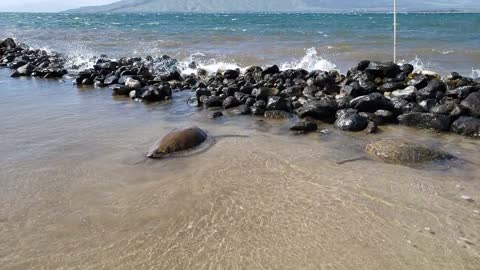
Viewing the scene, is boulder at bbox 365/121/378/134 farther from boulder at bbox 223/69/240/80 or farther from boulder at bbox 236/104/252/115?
boulder at bbox 223/69/240/80

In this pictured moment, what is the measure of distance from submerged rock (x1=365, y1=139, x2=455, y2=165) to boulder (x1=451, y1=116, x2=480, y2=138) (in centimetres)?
121

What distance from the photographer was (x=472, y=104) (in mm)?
6941

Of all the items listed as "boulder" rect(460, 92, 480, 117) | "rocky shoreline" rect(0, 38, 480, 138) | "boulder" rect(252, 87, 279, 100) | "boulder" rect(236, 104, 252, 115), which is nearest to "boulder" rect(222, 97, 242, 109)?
"rocky shoreline" rect(0, 38, 480, 138)

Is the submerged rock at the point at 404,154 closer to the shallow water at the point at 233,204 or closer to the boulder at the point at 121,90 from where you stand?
the shallow water at the point at 233,204

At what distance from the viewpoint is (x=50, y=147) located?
19.3 ft

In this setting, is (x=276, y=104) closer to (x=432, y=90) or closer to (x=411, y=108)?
(x=411, y=108)

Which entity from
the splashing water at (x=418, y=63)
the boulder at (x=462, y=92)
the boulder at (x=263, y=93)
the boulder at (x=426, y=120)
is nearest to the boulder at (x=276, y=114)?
the boulder at (x=263, y=93)

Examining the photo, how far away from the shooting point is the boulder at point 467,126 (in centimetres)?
631

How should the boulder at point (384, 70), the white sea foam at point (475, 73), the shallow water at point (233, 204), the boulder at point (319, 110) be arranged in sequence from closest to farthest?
1. the shallow water at point (233, 204)
2. the boulder at point (319, 110)
3. the boulder at point (384, 70)
4. the white sea foam at point (475, 73)

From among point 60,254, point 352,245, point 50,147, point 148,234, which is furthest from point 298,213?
point 50,147

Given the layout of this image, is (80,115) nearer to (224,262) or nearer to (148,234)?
(148,234)

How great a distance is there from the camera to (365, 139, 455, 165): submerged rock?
525 centimetres

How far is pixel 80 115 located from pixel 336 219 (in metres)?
5.64

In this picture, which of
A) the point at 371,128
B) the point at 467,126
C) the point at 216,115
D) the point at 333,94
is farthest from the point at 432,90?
the point at 216,115
